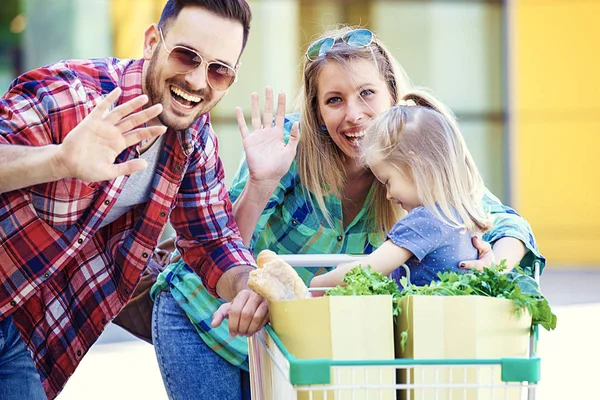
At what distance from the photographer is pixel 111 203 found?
10.3 feet

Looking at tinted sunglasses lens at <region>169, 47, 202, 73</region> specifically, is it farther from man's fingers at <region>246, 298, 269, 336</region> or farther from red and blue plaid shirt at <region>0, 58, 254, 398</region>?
man's fingers at <region>246, 298, 269, 336</region>

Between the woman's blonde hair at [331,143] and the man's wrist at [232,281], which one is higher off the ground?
Answer: the woman's blonde hair at [331,143]

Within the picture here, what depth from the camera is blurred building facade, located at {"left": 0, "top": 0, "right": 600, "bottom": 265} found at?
13.6m

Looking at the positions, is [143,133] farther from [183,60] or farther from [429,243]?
[429,243]

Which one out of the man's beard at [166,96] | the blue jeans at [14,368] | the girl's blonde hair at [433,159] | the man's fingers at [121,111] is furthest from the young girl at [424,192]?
the blue jeans at [14,368]

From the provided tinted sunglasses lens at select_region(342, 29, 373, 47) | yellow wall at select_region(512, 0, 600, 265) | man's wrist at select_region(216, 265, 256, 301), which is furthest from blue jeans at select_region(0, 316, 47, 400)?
yellow wall at select_region(512, 0, 600, 265)

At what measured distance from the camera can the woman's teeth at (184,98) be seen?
318 cm

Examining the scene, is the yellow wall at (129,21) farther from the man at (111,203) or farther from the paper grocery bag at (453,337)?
the paper grocery bag at (453,337)

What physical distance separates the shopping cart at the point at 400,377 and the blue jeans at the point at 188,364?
112cm

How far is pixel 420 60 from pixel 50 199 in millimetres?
11887

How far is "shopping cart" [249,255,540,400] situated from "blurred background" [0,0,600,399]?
11.0 meters

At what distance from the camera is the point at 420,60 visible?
14430mm

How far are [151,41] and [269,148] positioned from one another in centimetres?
61

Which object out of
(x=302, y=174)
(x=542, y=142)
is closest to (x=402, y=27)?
(x=542, y=142)
